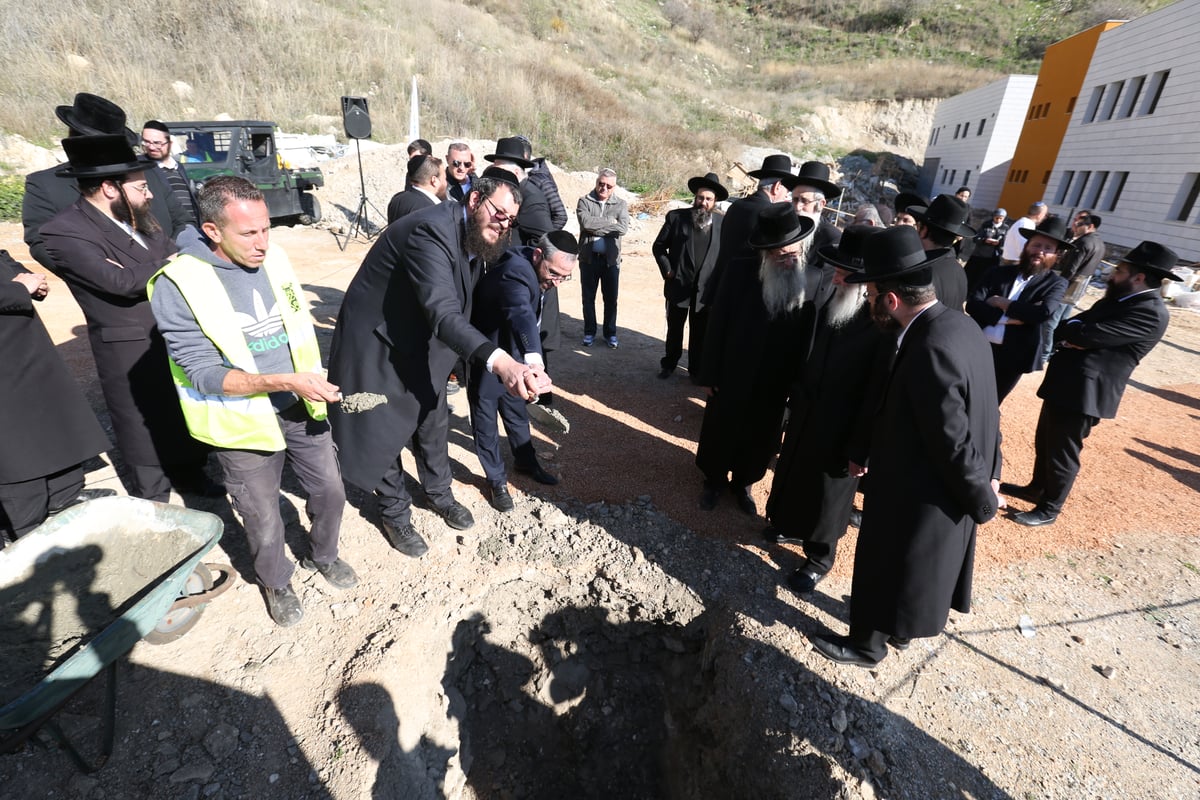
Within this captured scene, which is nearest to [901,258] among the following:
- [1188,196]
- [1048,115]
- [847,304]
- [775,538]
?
[847,304]

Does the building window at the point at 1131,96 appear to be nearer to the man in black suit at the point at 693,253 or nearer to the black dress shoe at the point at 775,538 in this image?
the man in black suit at the point at 693,253

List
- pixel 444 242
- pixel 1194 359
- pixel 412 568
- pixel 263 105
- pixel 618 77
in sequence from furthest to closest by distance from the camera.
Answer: pixel 618 77 → pixel 263 105 → pixel 1194 359 → pixel 412 568 → pixel 444 242

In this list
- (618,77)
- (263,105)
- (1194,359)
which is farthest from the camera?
→ (618,77)

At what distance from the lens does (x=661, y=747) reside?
341cm

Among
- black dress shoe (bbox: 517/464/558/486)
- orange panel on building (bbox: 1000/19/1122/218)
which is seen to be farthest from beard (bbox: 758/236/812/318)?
orange panel on building (bbox: 1000/19/1122/218)

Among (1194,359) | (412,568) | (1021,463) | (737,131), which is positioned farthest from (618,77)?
(412,568)

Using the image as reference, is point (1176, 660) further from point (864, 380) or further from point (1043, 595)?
point (864, 380)

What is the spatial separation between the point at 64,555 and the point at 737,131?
28773mm

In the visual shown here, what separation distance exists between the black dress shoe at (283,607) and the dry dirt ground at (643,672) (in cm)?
6

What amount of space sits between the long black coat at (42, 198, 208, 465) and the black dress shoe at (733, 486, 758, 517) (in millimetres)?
3670

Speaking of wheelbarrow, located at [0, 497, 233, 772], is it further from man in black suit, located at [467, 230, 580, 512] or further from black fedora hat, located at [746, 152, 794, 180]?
black fedora hat, located at [746, 152, 794, 180]

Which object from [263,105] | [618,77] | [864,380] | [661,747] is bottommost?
[661,747]

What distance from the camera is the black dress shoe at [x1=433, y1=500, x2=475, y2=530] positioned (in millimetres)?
3715

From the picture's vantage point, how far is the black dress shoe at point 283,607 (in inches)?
113
